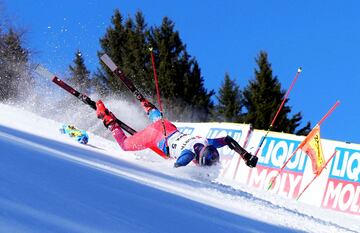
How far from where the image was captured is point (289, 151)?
46.0 feet

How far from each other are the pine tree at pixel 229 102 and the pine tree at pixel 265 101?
0.65 metres

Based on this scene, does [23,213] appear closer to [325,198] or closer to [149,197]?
[149,197]

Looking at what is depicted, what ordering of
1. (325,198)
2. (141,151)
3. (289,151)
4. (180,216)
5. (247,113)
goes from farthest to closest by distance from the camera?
(247,113), (289,151), (325,198), (141,151), (180,216)

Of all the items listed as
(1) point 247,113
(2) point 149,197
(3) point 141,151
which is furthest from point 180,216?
(1) point 247,113

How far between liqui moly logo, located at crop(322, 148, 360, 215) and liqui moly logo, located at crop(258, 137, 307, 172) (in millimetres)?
963

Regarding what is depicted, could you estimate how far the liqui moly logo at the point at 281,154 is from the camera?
13.7m

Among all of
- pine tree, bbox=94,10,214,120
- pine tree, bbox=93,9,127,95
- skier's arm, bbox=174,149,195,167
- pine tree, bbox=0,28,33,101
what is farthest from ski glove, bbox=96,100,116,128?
pine tree, bbox=93,9,127,95

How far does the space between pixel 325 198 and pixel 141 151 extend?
14.8ft

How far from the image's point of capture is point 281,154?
14.2 m

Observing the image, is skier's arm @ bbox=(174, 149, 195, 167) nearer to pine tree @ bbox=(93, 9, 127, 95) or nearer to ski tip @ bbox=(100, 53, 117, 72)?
ski tip @ bbox=(100, 53, 117, 72)

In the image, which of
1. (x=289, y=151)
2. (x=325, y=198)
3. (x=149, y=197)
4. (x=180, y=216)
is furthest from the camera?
(x=289, y=151)

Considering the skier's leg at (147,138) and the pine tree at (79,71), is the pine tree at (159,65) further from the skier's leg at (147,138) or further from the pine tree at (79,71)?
the skier's leg at (147,138)

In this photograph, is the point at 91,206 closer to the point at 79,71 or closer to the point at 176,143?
the point at 176,143

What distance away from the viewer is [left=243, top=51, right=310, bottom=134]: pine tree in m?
30.6
